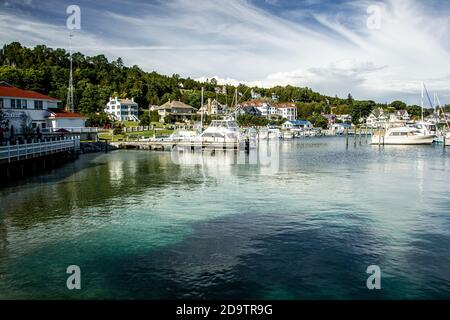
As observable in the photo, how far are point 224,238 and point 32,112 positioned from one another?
188 ft

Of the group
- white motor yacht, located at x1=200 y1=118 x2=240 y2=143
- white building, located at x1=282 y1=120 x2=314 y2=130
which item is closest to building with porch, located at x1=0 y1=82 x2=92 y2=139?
white motor yacht, located at x1=200 y1=118 x2=240 y2=143

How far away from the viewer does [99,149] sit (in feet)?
236

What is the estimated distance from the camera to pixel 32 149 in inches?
1614

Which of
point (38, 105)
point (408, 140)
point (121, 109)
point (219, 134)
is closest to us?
point (38, 105)

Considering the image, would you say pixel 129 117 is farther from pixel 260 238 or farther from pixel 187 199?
pixel 260 238

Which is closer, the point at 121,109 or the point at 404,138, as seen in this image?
the point at 404,138

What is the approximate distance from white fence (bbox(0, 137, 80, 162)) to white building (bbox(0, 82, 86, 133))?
30.6 ft

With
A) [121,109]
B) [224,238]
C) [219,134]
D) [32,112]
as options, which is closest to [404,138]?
[219,134]

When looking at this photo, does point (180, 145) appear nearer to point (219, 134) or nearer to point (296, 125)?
point (219, 134)

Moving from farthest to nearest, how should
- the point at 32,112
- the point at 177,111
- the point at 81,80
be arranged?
the point at 177,111, the point at 81,80, the point at 32,112

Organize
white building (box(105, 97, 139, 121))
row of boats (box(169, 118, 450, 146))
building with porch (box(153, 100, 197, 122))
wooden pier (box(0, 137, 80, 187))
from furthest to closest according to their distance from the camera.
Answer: building with porch (box(153, 100, 197, 122))
white building (box(105, 97, 139, 121))
row of boats (box(169, 118, 450, 146))
wooden pier (box(0, 137, 80, 187))

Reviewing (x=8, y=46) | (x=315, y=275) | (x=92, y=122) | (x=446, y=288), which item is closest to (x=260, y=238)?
(x=315, y=275)

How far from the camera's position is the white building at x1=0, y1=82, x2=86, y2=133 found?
197ft

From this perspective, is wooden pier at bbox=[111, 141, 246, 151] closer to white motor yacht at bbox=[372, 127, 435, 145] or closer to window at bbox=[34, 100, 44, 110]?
window at bbox=[34, 100, 44, 110]
